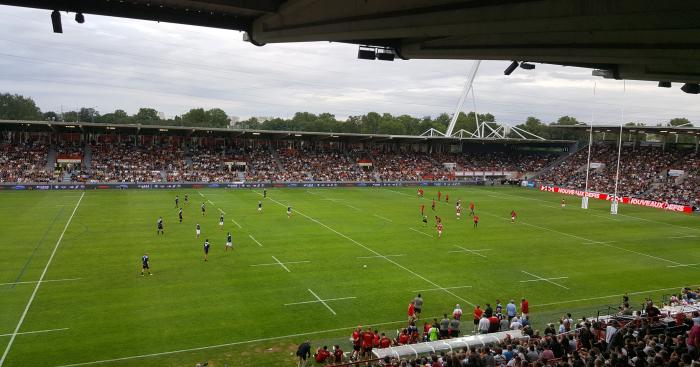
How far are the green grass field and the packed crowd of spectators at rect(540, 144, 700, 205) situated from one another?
15.9m

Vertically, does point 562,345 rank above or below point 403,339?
above

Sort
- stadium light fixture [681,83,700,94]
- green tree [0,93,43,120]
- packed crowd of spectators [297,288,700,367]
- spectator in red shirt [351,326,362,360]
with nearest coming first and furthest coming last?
packed crowd of spectators [297,288,700,367], spectator in red shirt [351,326,362,360], stadium light fixture [681,83,700,94], green tree [0,93,43,120]

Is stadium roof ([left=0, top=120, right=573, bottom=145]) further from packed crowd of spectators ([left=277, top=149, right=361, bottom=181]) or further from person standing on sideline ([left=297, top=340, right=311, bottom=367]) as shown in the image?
person standing on sideline ([left=297, top=340, right=311, bottom=367])

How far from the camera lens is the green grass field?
753 inches

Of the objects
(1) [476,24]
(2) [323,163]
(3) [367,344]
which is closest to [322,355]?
(3) [367,344]

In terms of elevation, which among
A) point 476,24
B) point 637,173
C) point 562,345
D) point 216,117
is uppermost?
point 216,117

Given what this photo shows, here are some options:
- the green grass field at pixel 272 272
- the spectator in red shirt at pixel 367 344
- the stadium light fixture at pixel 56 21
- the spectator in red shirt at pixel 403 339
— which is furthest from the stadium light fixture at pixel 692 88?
the stadium light fixture at pixel 56 21

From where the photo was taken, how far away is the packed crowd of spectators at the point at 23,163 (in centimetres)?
5969

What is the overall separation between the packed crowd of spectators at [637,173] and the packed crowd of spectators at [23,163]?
231ft

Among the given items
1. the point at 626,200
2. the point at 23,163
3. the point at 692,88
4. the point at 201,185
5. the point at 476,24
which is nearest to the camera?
the point at 476,24

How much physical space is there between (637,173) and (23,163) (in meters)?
81.7

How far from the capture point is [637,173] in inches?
2963

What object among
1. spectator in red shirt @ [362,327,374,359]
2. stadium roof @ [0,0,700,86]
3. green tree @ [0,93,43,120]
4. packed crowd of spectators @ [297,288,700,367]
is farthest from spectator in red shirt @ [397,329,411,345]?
green tree @ [0,93,43,120]

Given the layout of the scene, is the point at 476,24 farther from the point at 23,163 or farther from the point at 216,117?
the point at 216,117
